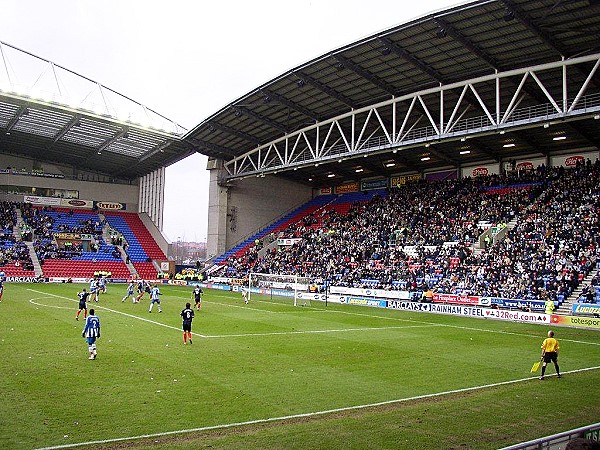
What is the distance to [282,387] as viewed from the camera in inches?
551

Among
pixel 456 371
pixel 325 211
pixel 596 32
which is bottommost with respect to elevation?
pixel 456 371

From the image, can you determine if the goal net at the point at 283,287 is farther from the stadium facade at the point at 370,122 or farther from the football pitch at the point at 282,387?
the football pitch at the point at 282,387

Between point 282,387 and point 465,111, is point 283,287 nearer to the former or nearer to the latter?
point 465,111

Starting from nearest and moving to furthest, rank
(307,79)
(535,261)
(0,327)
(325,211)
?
(0,327) < (535,261) < (307,79) < (325,211)

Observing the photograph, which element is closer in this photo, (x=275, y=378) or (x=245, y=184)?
(x=275, y=378)

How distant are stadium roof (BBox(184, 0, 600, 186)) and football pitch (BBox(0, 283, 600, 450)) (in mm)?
16881

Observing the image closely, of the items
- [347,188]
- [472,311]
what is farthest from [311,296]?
[347,188]

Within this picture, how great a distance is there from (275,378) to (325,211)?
5349 centimetres

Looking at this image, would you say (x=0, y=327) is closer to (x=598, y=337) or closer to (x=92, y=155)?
(x=598, y=337)

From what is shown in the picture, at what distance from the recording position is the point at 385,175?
209 feet

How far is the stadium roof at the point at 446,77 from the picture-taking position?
97.1 feet

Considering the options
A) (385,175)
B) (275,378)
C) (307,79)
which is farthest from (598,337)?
(385,175)

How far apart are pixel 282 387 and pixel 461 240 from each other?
113ft

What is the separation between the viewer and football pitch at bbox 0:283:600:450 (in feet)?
33.4
